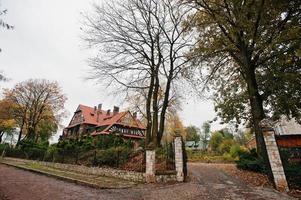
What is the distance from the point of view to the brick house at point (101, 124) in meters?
36.9

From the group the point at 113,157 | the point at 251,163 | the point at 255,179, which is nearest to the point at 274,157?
the point at 255,179

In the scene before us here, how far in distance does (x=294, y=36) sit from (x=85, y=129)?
117ft

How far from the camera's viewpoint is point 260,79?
13516 mm

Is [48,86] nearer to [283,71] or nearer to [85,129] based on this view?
[85,129]

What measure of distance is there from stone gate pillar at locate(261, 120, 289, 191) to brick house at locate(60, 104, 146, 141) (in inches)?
1059

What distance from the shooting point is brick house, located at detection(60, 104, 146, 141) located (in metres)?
36.9

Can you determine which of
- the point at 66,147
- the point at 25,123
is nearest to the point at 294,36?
the point at 66,147

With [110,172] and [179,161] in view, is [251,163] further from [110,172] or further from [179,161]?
[110,172]

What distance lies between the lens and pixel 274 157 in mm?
8836

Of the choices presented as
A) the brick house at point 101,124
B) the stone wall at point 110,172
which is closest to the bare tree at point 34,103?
the brick house at point 101,124

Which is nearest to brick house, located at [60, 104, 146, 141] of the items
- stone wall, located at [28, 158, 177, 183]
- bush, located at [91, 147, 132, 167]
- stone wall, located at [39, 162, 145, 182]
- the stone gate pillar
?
stone wall, located at [39, 162, 145, 182]

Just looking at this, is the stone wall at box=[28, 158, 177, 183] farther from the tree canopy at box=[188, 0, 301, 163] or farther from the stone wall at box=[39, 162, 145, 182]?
the tree canopy at box=[188, 0, 301, 163]

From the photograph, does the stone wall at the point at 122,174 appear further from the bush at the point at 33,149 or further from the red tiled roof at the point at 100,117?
the red tiled roof at the point at 100,117

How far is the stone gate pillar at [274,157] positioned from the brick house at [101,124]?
26894 millimetres
